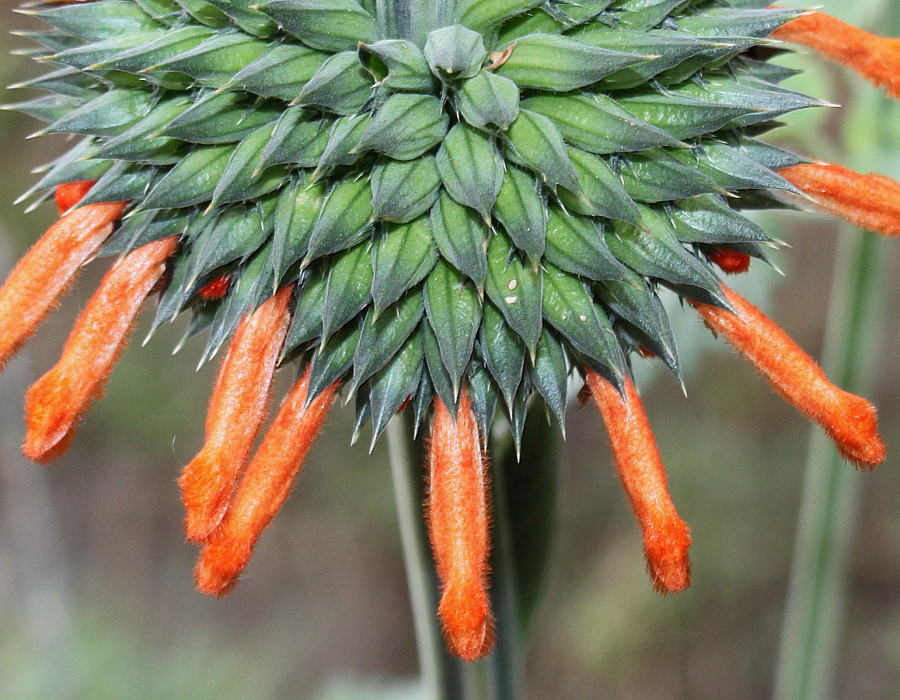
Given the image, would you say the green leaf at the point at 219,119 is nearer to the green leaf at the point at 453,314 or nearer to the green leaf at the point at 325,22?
the green leaf at the point at 325,22

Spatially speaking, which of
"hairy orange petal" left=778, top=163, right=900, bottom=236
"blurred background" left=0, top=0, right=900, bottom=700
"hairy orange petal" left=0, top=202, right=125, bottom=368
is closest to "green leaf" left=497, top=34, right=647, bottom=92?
"hairy orange petal" left=778, top=163, right=900, bottom=236

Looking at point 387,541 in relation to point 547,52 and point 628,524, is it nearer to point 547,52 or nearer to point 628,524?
point 628,524

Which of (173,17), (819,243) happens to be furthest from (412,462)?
(819,243)

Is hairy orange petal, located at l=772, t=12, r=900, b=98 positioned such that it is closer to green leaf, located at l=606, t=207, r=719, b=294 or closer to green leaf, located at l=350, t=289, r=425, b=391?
green leaf, located at l=606, t=207, r=719, b=294

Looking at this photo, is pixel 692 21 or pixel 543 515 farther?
pixel 543 515

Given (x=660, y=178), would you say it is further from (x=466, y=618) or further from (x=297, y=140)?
(x=466, y=618)

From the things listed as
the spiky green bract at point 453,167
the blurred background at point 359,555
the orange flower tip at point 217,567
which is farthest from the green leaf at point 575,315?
the blurred background at point 359,555
